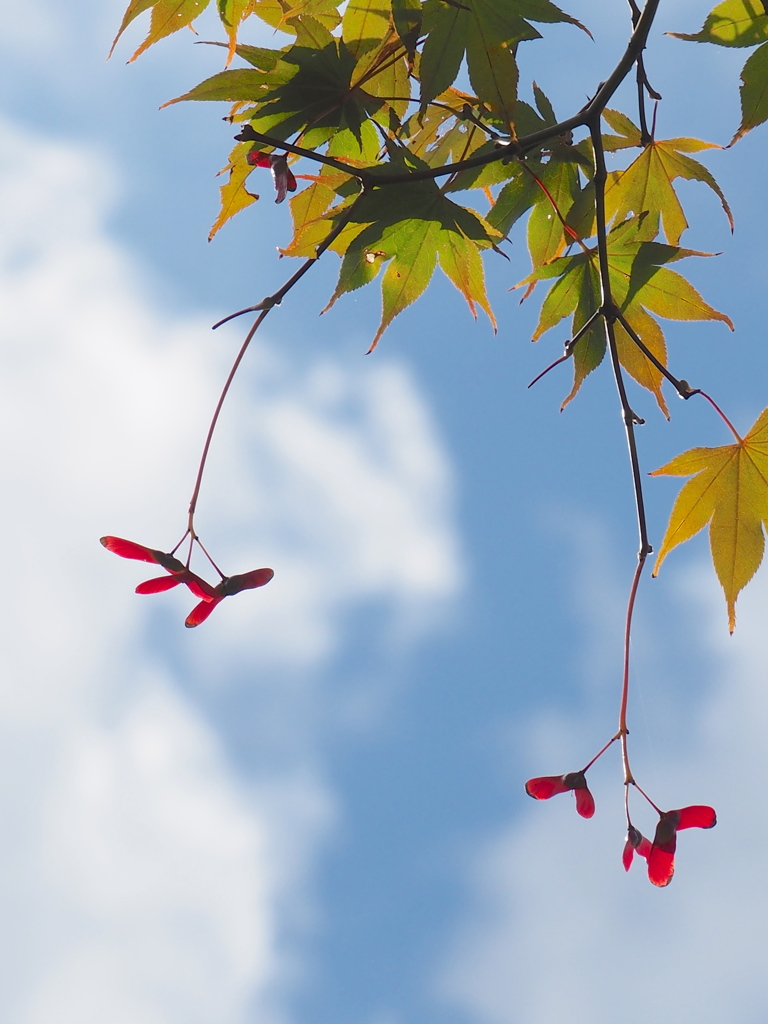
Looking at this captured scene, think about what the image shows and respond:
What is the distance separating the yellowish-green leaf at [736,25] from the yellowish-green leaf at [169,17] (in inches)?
20.1

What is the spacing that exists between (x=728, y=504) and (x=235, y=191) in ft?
2.16

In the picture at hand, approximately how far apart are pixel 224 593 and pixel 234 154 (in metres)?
0.51

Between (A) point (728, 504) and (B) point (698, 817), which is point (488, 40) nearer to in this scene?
(A) point (728, 504)

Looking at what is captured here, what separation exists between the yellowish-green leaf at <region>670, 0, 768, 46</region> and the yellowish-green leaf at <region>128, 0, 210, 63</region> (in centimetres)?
51

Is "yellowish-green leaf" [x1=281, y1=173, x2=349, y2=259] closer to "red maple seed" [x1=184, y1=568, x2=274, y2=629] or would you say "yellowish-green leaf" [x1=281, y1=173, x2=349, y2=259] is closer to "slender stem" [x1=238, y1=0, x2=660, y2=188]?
"slender stem" [x1=238, y1=0, x2=660, y2=188]

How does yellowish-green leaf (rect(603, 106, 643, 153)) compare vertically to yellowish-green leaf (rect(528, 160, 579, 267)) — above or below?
above

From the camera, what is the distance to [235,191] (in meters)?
1.11

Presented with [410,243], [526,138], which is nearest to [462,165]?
[526,138]

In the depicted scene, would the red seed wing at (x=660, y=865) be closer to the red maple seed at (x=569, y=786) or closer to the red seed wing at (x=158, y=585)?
the red maple seed at (x=569, y=786)

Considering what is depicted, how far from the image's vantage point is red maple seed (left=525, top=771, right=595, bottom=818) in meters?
0.95

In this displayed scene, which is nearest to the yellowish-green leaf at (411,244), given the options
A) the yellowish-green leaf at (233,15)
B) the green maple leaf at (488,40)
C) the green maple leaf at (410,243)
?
the green maple leaf at (410,243)

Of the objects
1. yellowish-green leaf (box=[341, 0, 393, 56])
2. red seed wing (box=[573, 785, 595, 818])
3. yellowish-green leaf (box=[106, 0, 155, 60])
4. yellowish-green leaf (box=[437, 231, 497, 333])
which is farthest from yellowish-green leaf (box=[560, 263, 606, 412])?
yellowish-green leaf (box=[106, 0, 155, 60])

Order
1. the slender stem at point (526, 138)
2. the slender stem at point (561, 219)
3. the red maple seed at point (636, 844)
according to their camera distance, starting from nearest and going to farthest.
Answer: the slender stem at point (526, 138)
the red maple seed at point (636, 844)
the slender stem at point (561, 219)

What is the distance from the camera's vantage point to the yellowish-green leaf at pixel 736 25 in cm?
Answer: 96
